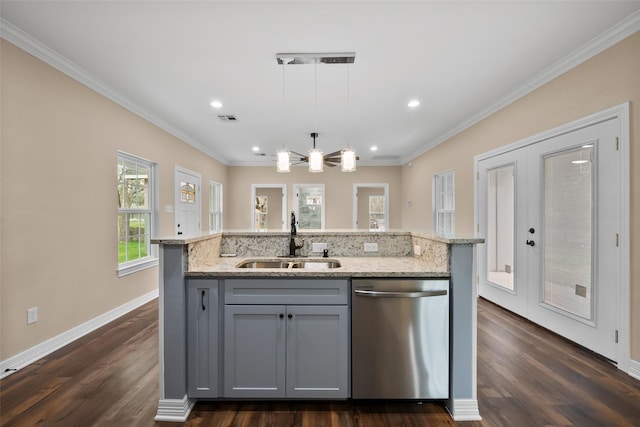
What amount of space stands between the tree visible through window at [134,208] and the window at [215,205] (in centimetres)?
270

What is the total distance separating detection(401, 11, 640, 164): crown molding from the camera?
7.09 ft

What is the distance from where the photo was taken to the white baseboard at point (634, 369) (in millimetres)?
2098

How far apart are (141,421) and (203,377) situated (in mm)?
403

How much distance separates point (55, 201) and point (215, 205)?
4.66 meters

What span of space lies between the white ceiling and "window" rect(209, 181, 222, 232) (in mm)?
3010

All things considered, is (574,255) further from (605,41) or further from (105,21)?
(105,21)

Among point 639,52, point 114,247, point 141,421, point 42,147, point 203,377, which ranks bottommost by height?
point 141,421

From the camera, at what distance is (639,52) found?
6.93 feet

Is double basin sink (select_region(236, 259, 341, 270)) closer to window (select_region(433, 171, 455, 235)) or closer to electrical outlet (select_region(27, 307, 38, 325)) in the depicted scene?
electrical outlet (select_region(27, 307, 38, 325))

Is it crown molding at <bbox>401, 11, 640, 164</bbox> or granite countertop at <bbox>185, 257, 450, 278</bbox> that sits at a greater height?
crown molding at <bbox>401, 11, 640, 164</bbox>

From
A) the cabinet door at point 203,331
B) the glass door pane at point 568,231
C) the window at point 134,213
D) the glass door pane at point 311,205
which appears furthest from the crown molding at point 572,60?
the window at point 134,213

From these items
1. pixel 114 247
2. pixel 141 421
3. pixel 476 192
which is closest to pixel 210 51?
pixel 114 247

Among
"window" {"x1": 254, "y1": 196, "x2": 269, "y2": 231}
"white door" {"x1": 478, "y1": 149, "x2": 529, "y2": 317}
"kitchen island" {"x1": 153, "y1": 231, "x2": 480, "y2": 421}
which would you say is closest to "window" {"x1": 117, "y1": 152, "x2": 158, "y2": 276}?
"kitchen island" {"x1": 153, "y1": 231, "x2": 480, "y2": 421}

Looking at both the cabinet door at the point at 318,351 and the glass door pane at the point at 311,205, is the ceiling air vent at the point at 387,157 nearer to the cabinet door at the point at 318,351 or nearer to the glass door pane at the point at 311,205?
the glass door pane at the point at 311,205
